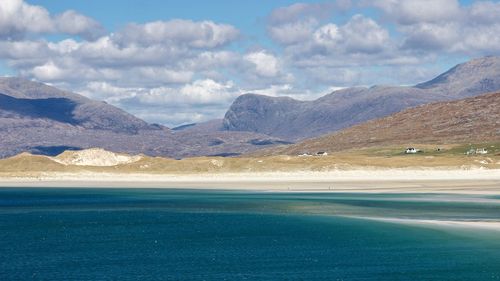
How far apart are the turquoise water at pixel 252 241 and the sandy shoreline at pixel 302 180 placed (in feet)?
66.7

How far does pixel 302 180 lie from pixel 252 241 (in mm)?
80611

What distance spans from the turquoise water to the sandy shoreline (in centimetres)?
2034

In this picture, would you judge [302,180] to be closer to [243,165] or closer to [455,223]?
[243,165]

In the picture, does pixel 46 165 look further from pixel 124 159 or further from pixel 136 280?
pixel 136 280

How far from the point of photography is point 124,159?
18988 cm

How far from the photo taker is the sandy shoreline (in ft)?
407

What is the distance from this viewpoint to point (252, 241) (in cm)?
6281

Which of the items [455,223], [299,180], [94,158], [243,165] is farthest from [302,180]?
[455,223]

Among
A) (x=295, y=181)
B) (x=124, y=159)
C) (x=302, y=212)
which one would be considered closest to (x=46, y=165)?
(x=124, y=159)

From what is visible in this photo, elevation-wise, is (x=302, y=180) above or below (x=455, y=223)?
above

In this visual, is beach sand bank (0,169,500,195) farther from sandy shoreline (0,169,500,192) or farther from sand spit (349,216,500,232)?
sand spit (349,216,500,232)

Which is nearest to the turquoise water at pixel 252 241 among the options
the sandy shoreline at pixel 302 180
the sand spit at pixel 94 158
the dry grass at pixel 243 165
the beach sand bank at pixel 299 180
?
the beach sand bank at pixel 299 180

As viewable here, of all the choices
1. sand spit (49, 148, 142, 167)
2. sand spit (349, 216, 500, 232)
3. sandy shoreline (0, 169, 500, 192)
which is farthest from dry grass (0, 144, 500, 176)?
sand spit (349, 216, 500, 232)

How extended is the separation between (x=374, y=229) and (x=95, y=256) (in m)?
25.0
